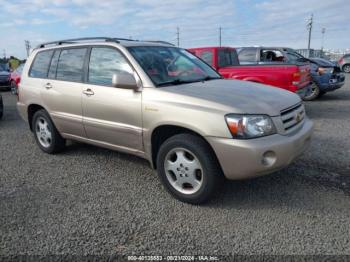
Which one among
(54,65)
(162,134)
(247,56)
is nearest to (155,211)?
(162,134)

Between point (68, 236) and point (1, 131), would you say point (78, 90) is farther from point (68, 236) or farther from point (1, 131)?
point (1, 131)

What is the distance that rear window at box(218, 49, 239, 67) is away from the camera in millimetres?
8933

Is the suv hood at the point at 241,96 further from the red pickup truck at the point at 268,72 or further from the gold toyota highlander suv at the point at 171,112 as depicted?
the red pickup truck at the point at 268,72

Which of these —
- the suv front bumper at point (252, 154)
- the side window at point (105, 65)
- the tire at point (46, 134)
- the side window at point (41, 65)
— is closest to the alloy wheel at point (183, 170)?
the suv front bumper at point (252, 154)

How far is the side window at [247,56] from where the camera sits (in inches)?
428

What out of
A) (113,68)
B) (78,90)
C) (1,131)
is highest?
(113,68)

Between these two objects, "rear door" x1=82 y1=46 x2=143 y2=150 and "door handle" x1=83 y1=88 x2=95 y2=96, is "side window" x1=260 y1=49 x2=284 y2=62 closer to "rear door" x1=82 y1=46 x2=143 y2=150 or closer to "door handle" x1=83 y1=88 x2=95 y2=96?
"rear door" x1=82 y1=46 x2=143 y2=150

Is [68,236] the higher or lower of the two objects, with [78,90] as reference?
lower

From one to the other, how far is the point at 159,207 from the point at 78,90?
203cm

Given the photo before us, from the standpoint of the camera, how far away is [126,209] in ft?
11.6

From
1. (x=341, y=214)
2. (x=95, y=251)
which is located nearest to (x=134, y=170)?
(x=95, y=251)

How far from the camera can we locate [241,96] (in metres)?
3.48

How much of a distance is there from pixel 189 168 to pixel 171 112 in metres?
0.63

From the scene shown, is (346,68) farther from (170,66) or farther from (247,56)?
(170,66)
